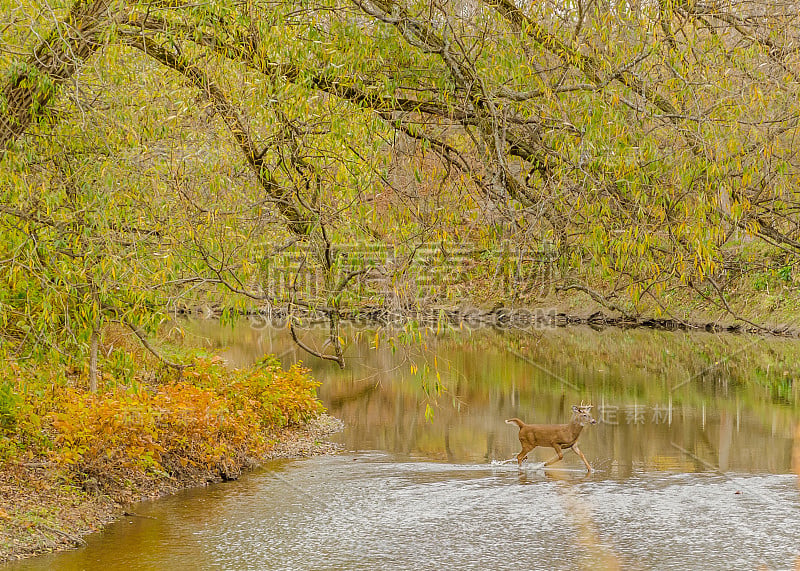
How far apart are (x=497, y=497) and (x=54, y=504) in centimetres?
480

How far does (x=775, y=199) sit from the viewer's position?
801cm

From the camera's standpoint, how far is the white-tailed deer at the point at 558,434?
1237 cm

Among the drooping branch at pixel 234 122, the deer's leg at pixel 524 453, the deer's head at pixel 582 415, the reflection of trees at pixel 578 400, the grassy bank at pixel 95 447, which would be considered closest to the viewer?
the drooping branch at pixel 234 122

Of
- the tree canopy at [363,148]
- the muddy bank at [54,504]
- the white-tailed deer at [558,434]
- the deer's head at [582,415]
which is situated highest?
the tree canopy at [363,148]

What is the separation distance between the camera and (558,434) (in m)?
12.6

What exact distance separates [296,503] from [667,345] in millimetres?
20972

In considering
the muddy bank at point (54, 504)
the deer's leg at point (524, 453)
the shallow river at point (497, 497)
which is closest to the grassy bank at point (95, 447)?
the muddy bank at point (54, 504)

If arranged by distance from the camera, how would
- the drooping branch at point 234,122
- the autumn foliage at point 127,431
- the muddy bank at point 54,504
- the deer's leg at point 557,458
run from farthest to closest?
the deer's leg at point 557,458
the autumn foliage at point 127,431
the drooping branch at point 234,122
the muddy bank at point 54,504

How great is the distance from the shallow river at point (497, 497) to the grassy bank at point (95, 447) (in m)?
0.35

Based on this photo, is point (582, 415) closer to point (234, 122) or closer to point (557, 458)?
point (557, 458)

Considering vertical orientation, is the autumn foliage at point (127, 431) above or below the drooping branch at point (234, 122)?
below

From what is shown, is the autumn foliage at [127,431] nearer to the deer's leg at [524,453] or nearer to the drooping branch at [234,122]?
the drooping branch at [234,122]

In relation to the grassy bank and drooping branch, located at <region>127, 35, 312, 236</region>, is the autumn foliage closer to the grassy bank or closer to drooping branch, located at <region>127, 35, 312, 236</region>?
the grassy bank

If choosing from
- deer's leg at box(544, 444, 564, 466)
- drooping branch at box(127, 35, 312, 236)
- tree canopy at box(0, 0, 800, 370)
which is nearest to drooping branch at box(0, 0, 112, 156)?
tree canopy at box(0, 0, 800, 370)
